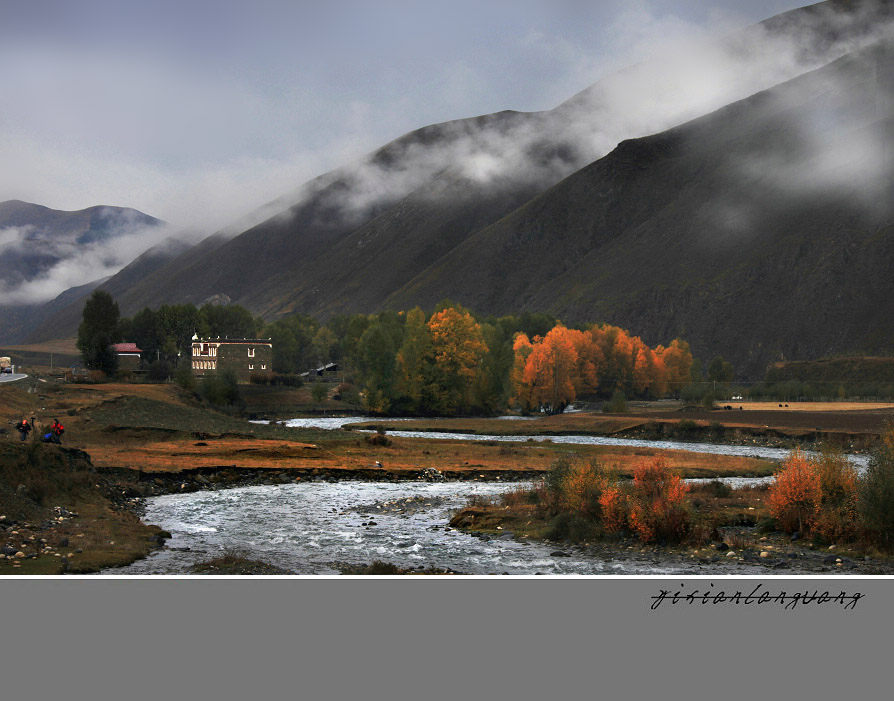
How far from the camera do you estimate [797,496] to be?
35750 millimetres

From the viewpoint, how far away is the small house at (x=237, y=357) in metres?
186

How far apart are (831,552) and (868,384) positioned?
473ft

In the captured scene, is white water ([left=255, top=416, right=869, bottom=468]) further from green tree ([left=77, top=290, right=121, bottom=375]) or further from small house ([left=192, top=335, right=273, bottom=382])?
small house ([left=192, top=335, right=273, bottom=382])

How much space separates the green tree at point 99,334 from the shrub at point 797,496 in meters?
127

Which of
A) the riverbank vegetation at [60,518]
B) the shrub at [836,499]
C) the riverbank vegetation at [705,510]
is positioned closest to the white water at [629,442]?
the shrub at [836,499]

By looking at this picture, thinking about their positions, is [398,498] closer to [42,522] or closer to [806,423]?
[42,522]

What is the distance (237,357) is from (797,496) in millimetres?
162284

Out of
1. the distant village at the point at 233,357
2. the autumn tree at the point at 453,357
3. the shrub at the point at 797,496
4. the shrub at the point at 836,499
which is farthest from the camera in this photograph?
the distant village at the point at 233,357

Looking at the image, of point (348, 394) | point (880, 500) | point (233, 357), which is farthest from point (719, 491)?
point (233, 357)

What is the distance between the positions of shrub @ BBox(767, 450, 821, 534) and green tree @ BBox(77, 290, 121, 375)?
12745 cm

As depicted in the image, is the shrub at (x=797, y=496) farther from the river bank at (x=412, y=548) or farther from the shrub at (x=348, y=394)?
the shrub at (x=348, y=394)

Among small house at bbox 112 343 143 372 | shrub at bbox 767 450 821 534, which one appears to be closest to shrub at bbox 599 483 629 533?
shrub at bbox 767 450 821 534

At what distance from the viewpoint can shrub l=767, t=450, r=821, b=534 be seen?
116 ft

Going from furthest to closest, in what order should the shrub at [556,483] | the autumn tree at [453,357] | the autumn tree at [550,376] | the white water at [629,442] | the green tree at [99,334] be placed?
1. the autumn tree at [550,376]
2. the green tree at [99,334]
3. the autumn tree at [453,357]
4. the white water at [629,442]
5. the shrub at [556,483]
